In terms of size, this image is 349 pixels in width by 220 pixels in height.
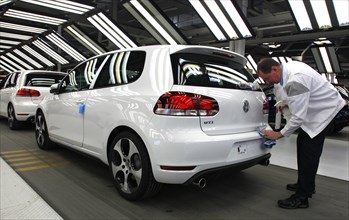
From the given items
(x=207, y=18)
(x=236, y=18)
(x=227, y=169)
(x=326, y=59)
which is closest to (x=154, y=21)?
(x=207, y=18)

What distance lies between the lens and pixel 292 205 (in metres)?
2.56

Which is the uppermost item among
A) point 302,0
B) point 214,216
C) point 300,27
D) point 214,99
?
point 302,0

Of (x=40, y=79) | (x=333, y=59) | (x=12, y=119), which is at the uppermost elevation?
(x=333, y=59)

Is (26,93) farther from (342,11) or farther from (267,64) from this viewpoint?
(342,11)

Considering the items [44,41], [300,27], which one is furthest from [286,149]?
[44,41]

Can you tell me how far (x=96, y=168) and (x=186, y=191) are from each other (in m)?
1.29

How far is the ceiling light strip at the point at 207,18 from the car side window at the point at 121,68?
4.03 m

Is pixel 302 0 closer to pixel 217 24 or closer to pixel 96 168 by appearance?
pixel 217 24

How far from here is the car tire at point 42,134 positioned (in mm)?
4250

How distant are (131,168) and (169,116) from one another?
26.4 inches

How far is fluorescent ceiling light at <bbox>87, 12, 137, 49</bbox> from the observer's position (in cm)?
867

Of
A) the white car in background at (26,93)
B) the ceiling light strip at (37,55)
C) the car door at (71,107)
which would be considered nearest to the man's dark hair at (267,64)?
the car door at (71,107)

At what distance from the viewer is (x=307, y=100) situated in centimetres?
238

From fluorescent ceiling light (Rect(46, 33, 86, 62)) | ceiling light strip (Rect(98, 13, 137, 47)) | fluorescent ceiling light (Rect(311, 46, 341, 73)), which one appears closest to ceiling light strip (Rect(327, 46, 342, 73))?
fluorescent ceiling light (Rect(311, 46, 341, 73))
